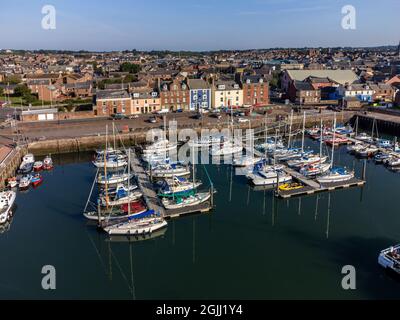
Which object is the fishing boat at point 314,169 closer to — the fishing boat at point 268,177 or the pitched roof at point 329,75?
the fishing boat at point 268,177

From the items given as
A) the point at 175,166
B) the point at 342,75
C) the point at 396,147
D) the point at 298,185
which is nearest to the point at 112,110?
the point at 175,166

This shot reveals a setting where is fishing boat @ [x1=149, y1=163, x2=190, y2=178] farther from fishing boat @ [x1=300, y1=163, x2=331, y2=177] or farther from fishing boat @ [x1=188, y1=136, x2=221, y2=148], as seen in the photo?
fishing boat @ [x1=300, y1=163, x2=331, y2=177]

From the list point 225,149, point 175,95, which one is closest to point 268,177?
point 225,149

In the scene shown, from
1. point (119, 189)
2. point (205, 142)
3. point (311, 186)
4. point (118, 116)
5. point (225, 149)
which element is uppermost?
point (118, 116)

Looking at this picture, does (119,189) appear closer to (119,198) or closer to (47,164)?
(119,198)

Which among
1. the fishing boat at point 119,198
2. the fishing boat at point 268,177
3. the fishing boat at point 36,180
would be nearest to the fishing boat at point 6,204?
the fishing boat at point 36,180

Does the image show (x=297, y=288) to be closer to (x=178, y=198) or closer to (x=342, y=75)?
(x=178, y=198)

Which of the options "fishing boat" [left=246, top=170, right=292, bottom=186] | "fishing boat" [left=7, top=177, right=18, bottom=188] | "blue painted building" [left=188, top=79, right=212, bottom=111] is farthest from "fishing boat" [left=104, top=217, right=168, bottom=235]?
"blue painted building" [left=188, top=79, right=212, bottom=111]
